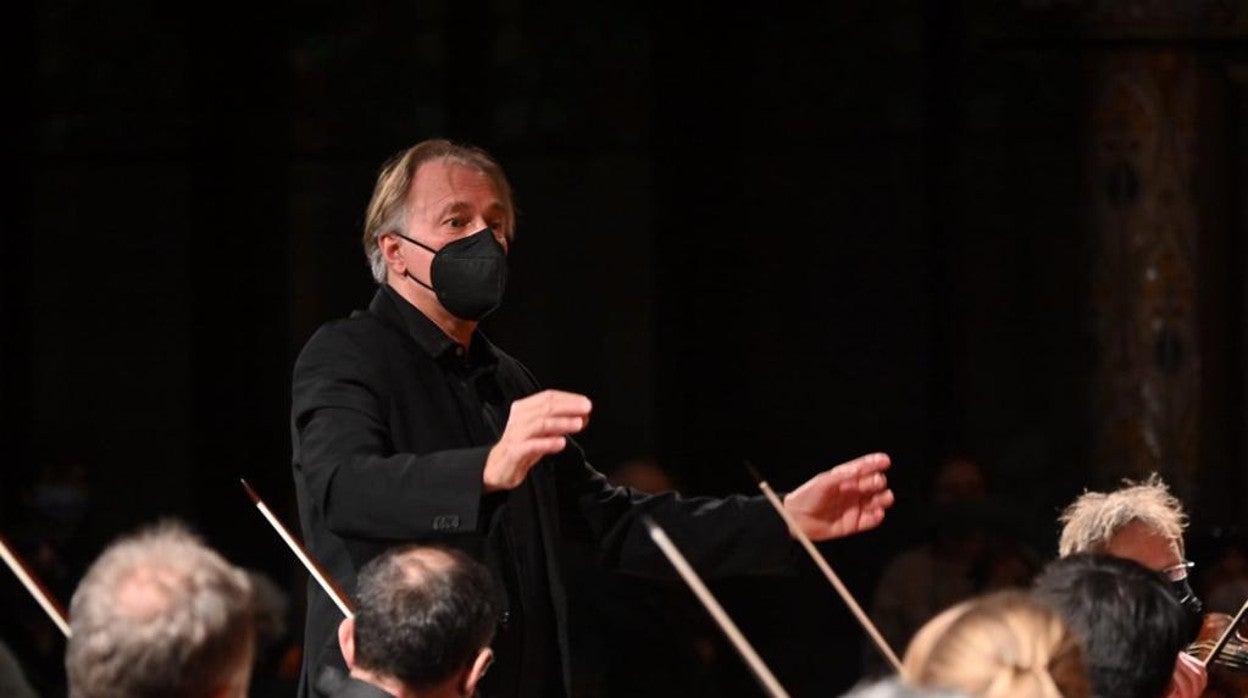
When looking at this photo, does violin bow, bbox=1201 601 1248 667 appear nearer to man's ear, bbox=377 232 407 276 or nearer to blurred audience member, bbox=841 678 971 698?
man's ear, bbox=377 232 407 276

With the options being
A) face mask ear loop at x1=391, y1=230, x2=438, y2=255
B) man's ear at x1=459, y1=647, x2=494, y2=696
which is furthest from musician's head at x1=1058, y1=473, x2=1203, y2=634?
man's ear at x1=459, y1=647, x2=494, y2=696

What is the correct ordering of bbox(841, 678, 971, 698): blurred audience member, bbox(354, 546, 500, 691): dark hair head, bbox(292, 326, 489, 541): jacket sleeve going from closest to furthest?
bbox(841, 678, 971, 698): blurred audience member
bbox(354, 546, 500, 691): dark hair head
bbox(292, 326, 489, 541): jacket sleeve

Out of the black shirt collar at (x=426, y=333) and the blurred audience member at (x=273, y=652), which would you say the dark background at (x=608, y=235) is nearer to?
the blurred audience member at (x=273, y=652)

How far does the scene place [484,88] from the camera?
788 cm

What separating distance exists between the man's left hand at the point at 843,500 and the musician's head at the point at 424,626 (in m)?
0.60

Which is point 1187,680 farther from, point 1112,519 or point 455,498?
point 455,498

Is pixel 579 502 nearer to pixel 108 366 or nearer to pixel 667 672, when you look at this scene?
pixel 667 672

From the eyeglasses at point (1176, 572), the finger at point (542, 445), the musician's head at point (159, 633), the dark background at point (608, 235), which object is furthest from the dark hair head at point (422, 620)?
the dark background at point (608, 235)

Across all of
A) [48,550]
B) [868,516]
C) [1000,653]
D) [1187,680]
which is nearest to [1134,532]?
[868,516]

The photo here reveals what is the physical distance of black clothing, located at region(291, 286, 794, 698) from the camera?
2729 millimetres

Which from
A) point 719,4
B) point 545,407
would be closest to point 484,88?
point 719,4

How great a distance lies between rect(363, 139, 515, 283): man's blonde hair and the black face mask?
9 centimetres

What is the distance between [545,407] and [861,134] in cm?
511

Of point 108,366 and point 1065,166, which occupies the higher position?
point 1065,166
